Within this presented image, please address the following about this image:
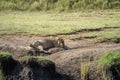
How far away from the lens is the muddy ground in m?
10.7

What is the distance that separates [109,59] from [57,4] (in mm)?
10340

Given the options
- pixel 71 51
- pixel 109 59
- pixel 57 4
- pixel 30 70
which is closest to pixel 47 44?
pixel 71 51

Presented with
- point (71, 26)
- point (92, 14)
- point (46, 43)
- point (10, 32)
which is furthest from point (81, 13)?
point (46, 43)

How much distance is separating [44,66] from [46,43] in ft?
6.15

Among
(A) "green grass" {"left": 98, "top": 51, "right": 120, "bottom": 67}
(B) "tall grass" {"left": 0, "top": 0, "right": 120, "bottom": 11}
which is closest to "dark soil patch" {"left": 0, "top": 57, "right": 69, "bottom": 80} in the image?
(A) "green grass" {"left": 98, "top": 51, "right": 120, "bottom": 67}

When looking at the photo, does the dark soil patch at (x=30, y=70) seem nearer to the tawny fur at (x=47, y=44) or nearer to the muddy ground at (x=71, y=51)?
the muddy ground at (x=71, y=51)

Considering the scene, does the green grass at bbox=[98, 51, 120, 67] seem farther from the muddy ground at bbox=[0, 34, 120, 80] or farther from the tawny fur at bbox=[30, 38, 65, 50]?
the tawny fur at bbox=[30, 38, 65, 50]

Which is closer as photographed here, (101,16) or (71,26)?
(71,26)

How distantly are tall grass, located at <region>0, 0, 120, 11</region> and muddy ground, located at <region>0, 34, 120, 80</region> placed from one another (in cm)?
652

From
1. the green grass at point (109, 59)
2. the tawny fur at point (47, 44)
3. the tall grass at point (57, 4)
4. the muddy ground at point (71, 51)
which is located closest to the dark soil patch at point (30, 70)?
the muddy ground at point (71, 51)

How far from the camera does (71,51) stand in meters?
11.7

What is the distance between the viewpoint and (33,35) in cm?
1390

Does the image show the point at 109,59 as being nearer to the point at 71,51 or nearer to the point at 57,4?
the point at 71,51

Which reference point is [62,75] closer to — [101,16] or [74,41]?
[74,41]
